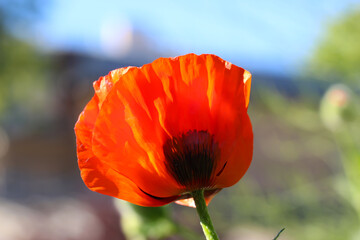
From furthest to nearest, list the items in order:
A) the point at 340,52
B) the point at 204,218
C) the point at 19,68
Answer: the point at 19,68
the point at 340,52
the point at 204,218

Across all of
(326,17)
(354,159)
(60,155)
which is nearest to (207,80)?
(354,159)

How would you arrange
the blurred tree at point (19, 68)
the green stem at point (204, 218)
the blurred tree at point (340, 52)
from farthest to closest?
the blurred tree at point (19, 68)
the blurred tree at point (340, 52)
the green stem at point (204, 218)

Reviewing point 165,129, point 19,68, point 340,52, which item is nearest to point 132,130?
point 165,129

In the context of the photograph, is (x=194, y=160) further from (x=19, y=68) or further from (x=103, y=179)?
(x=19, y=68)

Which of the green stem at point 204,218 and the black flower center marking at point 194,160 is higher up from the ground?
the black flower center marking at point 194,160

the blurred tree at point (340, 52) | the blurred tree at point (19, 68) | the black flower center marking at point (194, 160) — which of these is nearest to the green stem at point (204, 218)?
the black flower center marking at point (194, 160)

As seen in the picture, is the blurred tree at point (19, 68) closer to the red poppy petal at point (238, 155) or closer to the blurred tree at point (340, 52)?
the blurred tree at point (340, 52)

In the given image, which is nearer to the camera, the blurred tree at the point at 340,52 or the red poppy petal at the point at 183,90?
the red poppy petal at the point at 183,90
